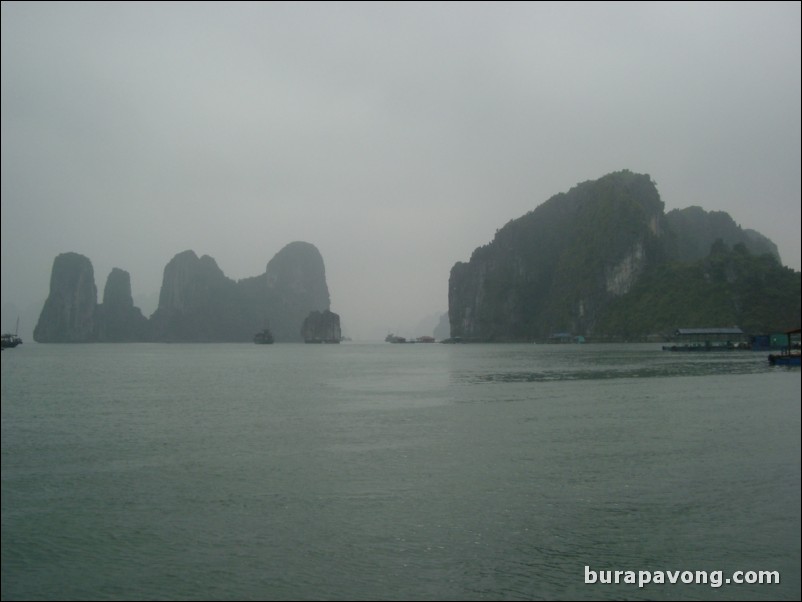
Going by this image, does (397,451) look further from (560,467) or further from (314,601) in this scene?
(314,601)

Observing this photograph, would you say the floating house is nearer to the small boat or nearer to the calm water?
the small boat

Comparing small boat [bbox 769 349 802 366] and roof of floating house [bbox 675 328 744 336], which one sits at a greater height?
roof of floating house [bbox 675 328 744 336]

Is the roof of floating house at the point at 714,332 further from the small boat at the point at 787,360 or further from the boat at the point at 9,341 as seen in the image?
the boat at the point at 9,341

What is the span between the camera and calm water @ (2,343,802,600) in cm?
1212

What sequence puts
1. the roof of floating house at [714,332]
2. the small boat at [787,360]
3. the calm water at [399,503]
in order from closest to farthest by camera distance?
the calm water at [399,503], the small boat at [787,360], the roof of floating house at [714,332]

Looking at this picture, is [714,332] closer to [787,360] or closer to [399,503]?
[787,360]

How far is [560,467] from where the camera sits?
20.9 meters

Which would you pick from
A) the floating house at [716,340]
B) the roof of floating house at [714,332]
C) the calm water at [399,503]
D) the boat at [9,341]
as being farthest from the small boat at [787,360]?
the boat at [9,341]

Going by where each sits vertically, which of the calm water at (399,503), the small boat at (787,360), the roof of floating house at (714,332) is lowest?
the calm water at (399,503)

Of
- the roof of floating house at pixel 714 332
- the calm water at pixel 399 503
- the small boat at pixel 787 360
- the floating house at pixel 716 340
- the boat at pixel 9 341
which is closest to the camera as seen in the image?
the calm water at pixel 399 503

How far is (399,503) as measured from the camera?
16922 millimetres

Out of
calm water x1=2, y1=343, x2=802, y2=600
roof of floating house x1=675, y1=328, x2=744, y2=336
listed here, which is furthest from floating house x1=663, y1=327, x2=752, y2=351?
calm water x1=2, y1=343, x2=802, y2=600

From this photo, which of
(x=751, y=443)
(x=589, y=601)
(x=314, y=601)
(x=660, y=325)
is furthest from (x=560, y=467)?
(x=660, y=325)

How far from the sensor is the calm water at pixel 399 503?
12.1 meters
